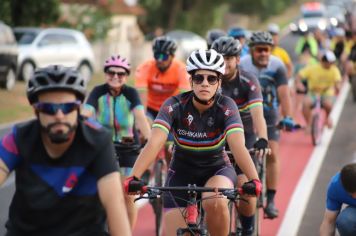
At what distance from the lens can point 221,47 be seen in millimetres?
9141

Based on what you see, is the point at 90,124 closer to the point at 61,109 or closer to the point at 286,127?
the point at 61,109

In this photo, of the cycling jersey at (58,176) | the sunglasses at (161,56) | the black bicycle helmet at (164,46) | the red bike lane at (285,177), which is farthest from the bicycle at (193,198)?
the sunglasses at (161,56)

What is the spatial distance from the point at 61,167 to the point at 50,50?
87.6 ft

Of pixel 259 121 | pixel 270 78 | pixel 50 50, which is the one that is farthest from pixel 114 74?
pixel 50 50

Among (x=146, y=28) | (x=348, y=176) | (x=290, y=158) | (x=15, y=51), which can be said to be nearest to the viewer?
(x=348, y=176)

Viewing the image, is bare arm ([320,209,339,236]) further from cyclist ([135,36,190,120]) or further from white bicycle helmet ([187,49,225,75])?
cyclist ([135,36,190,120])

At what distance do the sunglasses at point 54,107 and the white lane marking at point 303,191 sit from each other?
19.9 feet

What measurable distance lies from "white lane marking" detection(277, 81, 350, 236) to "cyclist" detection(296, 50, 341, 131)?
755mm

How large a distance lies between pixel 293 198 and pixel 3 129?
9.43 meters

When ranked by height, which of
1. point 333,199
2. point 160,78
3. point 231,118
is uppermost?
point 231,118

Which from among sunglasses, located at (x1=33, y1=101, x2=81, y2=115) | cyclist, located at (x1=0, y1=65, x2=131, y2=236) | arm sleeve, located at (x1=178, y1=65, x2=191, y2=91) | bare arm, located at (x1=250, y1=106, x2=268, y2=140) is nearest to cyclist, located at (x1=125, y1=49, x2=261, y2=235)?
bare arm, located at (x1=250, y1=106, x2=268, y2=140)

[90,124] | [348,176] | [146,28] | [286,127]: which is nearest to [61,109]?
[90,124]

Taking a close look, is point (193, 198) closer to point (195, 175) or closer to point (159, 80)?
point (195, 175)

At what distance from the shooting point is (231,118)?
7203 mm
